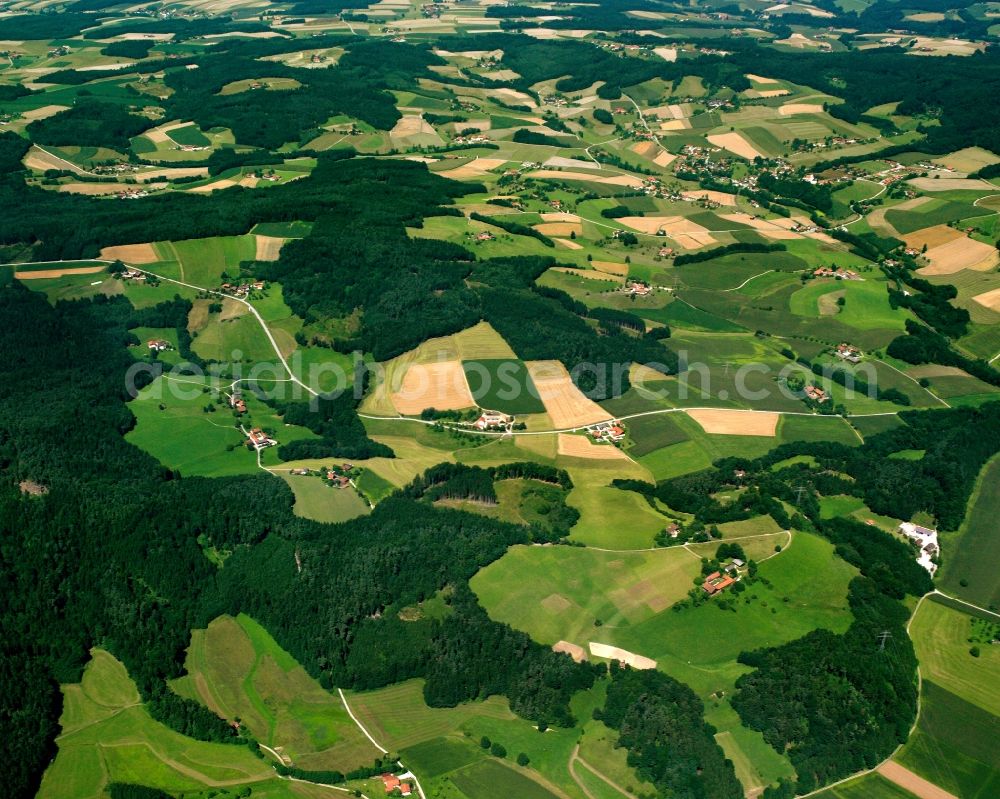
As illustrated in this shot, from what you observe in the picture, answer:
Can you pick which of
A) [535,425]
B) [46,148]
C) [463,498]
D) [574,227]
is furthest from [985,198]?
[46,148]

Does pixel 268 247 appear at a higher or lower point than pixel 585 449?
higher

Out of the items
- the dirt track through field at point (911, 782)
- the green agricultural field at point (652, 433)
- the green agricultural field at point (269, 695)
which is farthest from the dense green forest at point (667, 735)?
the green agricultural field at point (652, 433)

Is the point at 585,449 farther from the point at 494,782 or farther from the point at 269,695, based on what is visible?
the point at 494,782

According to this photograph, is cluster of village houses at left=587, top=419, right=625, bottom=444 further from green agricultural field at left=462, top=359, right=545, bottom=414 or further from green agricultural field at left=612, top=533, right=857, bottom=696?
green agricultural field at left=612, top=533, right=857, bottom=696

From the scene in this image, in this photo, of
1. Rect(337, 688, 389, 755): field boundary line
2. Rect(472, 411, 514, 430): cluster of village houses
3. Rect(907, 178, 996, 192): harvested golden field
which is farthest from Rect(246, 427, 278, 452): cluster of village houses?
Rect(907, 178, 996, 192): harvested golden field

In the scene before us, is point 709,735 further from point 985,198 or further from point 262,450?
point 985,198

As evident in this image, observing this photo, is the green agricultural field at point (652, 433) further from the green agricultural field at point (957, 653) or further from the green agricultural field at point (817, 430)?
the green agricultural field at point (957, 653)

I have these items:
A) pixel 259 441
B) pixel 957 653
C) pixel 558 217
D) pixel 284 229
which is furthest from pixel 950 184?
pixel 259 441
